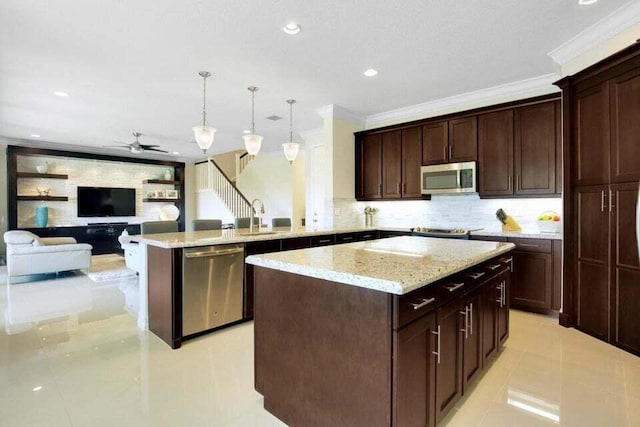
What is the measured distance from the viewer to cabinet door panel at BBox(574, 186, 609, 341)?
9.29 feet

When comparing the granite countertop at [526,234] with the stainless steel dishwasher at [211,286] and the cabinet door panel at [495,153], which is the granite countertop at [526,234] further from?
the stainless steel dishwasher at [211,286]

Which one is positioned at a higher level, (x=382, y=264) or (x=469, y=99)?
(x=469, y=99)

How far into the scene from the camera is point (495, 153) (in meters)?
4.02

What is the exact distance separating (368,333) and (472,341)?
98cm

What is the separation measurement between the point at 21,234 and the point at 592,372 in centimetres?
731

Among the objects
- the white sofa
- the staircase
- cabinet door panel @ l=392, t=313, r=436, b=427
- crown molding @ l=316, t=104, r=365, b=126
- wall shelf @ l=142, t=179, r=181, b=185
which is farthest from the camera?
wall shelf @ l=142, t=179, r=181, b=185

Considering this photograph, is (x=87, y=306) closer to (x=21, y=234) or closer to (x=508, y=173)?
(x=21, y=234)

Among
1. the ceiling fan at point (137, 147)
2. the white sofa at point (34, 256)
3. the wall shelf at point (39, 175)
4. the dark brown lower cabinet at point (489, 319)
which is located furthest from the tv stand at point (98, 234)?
the dark brown lower cabinet at point (489, 319)

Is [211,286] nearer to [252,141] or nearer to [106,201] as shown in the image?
[252,141]

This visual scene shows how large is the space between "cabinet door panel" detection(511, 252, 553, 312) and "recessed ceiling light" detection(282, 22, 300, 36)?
335cm

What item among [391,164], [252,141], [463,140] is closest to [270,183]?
[391,164]

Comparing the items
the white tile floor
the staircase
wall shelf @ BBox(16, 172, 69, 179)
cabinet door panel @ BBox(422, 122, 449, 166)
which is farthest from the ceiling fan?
cabinet door panel @ BBox(422, 122, 449, 166)

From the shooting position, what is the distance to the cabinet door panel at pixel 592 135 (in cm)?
282

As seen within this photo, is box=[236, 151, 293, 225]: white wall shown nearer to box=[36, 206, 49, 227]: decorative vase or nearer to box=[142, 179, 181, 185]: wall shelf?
box=[142, 179, 181, 185]: wall shelf
